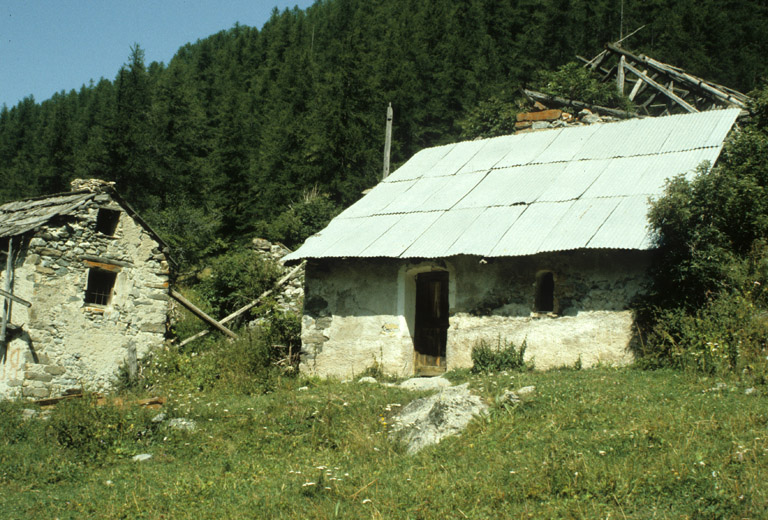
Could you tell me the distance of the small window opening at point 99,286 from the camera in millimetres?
12062

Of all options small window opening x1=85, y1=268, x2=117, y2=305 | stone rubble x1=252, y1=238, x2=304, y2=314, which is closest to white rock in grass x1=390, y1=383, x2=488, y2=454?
stone rubble x1=252, y1=238, x2=304, y2=314

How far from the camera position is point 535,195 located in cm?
1164

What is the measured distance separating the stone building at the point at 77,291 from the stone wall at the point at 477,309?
132 inches

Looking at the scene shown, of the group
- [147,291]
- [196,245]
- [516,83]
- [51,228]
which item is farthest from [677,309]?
[516,83]

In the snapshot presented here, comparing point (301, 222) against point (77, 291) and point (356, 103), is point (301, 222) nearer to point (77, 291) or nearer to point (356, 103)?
point (356, 103)

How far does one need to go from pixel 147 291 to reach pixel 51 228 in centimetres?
219

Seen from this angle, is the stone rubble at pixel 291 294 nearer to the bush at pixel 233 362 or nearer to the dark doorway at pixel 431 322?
the bush at pixel 233 362

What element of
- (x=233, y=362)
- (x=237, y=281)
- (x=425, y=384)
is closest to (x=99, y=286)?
(x=233, y=362)

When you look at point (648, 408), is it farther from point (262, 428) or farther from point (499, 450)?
point (262, 428)

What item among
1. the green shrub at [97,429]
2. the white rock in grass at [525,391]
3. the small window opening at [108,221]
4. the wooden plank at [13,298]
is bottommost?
the green shrub at [97,429]

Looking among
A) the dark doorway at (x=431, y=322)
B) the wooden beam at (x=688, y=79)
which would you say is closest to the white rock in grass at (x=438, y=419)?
the dark doorway at (x=431, y=322)

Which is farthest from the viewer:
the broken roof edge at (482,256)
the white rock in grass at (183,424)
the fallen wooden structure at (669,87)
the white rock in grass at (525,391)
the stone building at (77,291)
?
the fallen wooden structure at (669,87)

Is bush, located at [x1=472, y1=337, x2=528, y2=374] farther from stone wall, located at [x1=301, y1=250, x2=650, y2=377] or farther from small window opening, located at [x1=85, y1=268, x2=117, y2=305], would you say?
small window opening, located at [x1=85, y1=268, x2=117, y2=305]

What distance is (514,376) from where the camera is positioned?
8742mm
